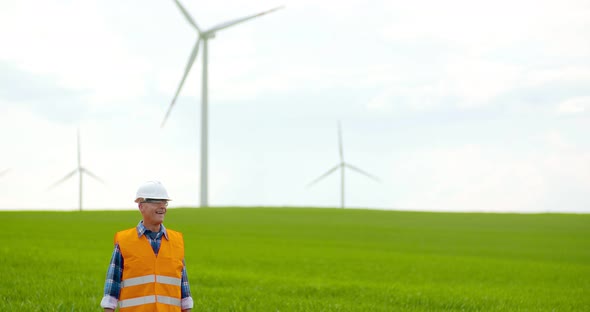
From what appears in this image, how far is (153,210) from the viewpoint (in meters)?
6.46

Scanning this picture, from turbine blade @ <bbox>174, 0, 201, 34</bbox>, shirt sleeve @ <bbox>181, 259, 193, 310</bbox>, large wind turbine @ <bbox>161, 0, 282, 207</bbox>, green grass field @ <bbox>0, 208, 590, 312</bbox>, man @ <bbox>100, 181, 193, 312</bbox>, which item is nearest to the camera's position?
man @ <bbox>100, 181, 193, 312</bbox>

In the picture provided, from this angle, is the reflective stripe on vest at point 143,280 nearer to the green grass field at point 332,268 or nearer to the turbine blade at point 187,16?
the green grass field at point 332,268

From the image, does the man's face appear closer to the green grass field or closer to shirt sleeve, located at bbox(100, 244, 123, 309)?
shirt sleeve, located at bbox(100, 244, 123, 309)

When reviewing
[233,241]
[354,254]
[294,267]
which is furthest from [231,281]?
[233,241]

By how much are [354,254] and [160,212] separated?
81.3 feet

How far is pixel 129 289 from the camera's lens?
6.62 m

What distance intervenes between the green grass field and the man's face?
627 cm

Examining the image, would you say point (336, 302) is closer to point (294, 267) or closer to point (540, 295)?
point (540, 295)

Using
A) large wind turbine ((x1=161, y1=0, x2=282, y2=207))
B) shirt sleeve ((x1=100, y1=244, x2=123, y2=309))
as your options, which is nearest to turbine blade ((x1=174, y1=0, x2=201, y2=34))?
large wind turbine ((x1=161, y1=0, x2=282, y2=207))

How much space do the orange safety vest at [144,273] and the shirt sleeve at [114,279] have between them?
63mm

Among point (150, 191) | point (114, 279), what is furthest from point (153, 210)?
point (114, 279)

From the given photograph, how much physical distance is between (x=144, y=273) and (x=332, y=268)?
17.7 m

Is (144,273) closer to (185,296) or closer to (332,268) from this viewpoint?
(185,296)

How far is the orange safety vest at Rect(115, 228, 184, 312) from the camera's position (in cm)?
657
